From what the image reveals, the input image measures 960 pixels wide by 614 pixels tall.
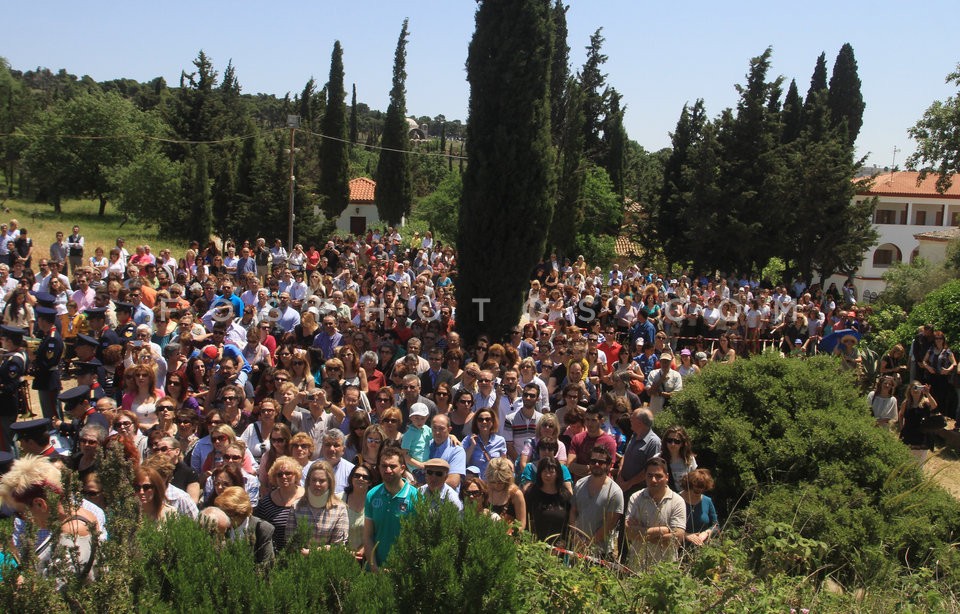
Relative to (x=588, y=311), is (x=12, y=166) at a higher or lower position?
higher

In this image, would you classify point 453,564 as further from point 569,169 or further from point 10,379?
point 569,169

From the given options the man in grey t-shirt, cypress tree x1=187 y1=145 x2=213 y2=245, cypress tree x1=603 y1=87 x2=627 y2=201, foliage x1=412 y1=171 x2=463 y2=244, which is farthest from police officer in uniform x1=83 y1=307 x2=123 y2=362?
cypress tree x1=603 y1=87 x2=627 y2=201

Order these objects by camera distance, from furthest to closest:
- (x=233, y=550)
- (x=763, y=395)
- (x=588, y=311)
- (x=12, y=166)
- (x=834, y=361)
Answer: (x=12, y=166) → (x=588, y=311) → (x=834, y=361) → (x=763, y=395) → (x=233, y=550)

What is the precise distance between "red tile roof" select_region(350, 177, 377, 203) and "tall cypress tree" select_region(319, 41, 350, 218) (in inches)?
550

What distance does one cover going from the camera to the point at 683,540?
502 centimetres

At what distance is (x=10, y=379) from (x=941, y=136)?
2800 centimetres

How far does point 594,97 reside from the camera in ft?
129

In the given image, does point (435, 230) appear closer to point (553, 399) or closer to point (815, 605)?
point (553, 399)

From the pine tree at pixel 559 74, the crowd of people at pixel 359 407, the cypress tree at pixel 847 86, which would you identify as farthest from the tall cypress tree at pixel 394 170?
the crowd of people at pixel 359 407

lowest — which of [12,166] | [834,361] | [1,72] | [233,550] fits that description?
[233,550]

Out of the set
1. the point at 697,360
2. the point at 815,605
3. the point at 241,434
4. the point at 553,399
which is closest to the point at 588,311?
the point at 697,360

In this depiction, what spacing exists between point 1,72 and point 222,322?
208 feet

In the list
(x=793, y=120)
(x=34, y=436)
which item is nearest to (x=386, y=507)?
(x=34, y=436)

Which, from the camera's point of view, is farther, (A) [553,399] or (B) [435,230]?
(B) [435,230]
